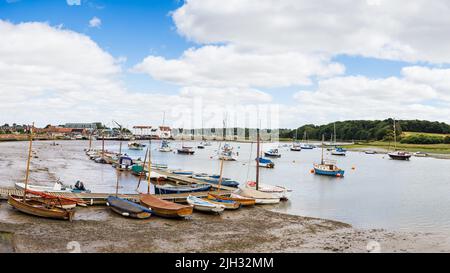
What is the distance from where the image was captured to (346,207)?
126 ft

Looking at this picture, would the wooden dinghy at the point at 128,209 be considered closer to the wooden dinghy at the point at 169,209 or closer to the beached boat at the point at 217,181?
the wooden dinghy at the point at 169,209

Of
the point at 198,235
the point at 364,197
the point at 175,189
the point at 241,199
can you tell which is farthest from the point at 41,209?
the point at 364,197

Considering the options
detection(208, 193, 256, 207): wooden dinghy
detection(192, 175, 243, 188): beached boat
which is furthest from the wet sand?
detection(192, 175, 243, 188): beached boat

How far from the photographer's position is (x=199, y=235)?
24.5 metres

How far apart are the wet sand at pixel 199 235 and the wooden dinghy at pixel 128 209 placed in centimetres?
44

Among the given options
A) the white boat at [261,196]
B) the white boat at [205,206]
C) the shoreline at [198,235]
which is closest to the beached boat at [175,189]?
the white boat at [261,196]

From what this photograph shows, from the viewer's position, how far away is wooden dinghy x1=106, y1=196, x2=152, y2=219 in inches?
1078

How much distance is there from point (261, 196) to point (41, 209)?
1860 cm

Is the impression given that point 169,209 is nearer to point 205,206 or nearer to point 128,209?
point 128,209

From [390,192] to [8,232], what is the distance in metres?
43.8

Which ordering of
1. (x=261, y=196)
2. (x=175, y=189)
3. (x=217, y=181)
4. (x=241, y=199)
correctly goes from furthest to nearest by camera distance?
(x=217, y=181) → (x=175, y=189) → (x=261, y=196) → (x=241, y=199)

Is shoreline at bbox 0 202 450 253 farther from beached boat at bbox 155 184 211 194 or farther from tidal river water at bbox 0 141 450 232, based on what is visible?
beached boat at bbox 155 184 211 194

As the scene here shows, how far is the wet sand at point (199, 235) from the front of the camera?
70.8 ft
